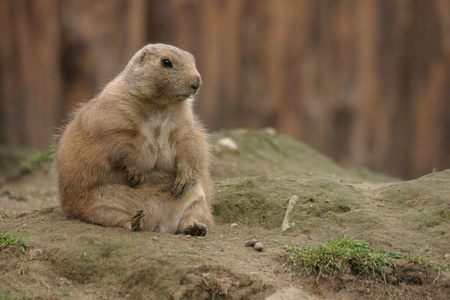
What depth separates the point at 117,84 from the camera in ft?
20.0

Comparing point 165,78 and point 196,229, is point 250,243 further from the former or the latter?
point 165,78

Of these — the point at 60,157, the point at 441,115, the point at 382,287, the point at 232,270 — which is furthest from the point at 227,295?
the point at 441,115

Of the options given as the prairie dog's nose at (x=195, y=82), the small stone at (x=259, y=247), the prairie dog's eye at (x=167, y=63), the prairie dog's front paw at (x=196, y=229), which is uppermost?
the prairie dog's eye at (x=167, y=63)

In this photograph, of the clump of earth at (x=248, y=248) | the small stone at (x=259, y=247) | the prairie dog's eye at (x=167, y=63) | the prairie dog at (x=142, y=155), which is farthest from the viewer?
the prairie dog's eye at (x=167, y=63)

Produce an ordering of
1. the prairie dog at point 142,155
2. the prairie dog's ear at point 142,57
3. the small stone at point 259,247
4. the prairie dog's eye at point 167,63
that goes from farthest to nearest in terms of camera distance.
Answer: the prairie dog's ear at point 142,57
the prairie dog's eye at point 167,63
the prairie dog at point 142,155
the small stone at point 259,247

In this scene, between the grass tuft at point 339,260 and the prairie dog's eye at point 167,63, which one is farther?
the prairie dog's eye at point 167,63

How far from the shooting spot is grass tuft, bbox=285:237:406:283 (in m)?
4.93

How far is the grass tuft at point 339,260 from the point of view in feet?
16.2

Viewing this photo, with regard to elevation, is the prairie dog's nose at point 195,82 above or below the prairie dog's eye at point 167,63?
below

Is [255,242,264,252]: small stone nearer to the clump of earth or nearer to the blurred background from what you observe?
the clump of earth

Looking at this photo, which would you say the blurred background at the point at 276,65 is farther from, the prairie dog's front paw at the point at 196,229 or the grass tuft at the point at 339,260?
the grass tuft at the point at 339,260

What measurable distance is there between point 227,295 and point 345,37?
7.63 m

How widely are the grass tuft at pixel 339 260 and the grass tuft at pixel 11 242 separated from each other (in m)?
1.90

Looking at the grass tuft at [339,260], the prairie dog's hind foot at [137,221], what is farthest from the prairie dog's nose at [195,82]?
the grass tuft at [339,260]
